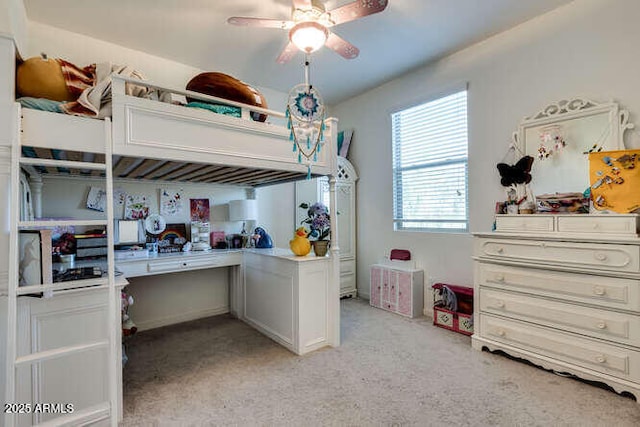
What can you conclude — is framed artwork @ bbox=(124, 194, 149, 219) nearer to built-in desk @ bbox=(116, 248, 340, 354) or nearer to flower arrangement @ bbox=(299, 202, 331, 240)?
built-in desk @ bbox=(116, 248, 340, 354)

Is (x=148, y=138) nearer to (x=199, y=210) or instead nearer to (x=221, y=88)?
(x=221, y=88)

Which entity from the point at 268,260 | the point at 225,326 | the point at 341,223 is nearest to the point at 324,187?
the point at 341,223

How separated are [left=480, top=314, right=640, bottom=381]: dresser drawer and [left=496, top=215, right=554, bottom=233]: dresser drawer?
753 millimetres

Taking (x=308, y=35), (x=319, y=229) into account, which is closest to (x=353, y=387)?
(x=319, y=229)

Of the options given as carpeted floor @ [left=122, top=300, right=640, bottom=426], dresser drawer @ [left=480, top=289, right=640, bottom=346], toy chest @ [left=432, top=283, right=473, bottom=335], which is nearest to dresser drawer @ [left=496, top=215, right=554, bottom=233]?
dresser drawer @ [left=480, top=289, right=640, bottom=346]

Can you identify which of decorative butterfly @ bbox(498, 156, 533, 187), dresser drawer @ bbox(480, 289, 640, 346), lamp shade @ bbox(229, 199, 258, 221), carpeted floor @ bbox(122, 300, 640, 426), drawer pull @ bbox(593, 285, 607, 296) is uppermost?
decorative butterfly @ bbox(498, 156, 533, 187)

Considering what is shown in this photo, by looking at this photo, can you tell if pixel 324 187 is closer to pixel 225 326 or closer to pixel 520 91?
pixel 225 326

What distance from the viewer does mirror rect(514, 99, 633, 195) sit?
2.46 meters

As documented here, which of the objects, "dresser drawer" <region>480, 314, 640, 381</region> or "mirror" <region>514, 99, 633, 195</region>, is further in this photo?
"mirror" <region>514, 99, 633, 195</region>

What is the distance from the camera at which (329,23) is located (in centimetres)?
220

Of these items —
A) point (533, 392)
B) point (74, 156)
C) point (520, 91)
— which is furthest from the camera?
point (520, 91)

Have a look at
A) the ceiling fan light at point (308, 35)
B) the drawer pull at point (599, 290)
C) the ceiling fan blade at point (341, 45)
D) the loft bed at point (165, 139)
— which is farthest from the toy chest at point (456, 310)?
the ceiling fan light at point (308, 35)

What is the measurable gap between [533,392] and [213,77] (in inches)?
123

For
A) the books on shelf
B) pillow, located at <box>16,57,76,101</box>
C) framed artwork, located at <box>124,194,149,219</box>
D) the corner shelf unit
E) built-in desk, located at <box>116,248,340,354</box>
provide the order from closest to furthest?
1. the corner shelf unit
2. the books on shelf
3. pillow, located at <box>16,57,76,101</box>
4. built-in desk, located at <box>116,248,340,354</box>
5. framed artwork, located at <box>124,194,149,219</box>
